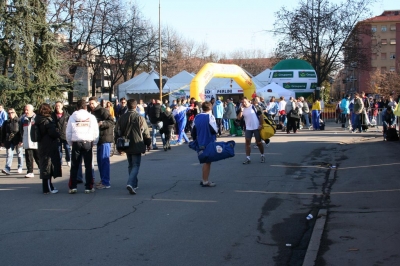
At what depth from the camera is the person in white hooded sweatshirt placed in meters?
9.66

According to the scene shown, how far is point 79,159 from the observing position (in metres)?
9.91

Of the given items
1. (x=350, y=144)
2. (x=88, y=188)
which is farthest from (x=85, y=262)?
(x=350, y=144)

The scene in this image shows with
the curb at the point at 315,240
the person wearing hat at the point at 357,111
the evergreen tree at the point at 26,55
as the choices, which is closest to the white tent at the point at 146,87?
the evergreen tree at the point at 26,55

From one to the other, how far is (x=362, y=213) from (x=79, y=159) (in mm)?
5188

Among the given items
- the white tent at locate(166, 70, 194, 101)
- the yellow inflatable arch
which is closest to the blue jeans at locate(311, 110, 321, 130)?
the yellow inflatable arch

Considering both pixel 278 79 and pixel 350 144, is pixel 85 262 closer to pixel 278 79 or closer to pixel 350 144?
pixel 350 144

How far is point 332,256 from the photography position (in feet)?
18.4

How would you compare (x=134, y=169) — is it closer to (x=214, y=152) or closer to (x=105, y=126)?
(x=105, y=126)

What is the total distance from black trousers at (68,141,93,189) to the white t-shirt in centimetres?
507

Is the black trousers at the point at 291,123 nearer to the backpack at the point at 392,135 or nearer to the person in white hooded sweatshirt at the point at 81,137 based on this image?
the backpack at the point at 392,135

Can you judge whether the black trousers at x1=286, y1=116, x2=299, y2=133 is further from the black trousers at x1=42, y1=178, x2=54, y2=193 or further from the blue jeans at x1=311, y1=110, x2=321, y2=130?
the black trousers at x1=42, y1=178, x2=54, y2=193

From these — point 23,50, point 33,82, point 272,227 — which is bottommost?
point 272,227

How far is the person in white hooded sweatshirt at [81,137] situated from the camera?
9.66 m

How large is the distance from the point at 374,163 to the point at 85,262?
9.34m
